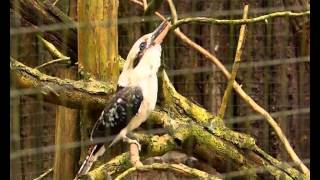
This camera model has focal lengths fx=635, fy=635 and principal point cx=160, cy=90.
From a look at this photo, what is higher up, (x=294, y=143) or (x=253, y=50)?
(x=253, y=50)

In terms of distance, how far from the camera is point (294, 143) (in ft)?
7.18

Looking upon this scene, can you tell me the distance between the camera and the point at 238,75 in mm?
2027

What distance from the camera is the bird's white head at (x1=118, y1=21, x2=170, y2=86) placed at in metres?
1.07

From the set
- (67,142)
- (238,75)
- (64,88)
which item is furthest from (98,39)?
(238,75)

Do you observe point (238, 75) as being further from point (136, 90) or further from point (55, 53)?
point (136, 90)

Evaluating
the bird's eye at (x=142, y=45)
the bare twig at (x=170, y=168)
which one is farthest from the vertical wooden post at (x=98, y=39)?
the bare twig at (x=170, y=168)

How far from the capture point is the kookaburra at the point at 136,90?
1.07m

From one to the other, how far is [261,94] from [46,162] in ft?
2.38

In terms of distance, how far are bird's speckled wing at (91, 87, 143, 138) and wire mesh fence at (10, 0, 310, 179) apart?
0.58 m

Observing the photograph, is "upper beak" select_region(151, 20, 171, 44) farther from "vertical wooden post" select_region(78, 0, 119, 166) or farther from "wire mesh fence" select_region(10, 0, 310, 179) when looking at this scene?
"wire mesh fence" select_region(10, 0, 310, 179)

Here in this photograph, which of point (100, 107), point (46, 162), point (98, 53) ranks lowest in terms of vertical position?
point (46, 162)

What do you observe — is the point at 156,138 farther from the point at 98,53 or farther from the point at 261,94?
the point at 261,94
